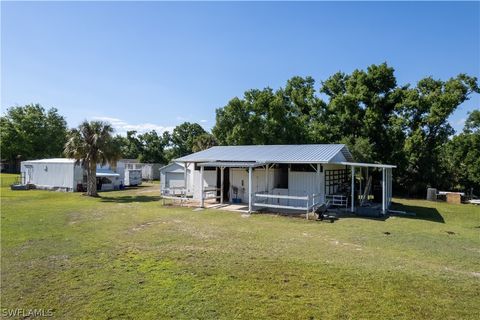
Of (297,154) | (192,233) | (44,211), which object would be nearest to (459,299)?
(192,233)

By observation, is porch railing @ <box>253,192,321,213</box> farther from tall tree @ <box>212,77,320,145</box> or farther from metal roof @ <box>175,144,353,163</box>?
tall tree @ <box>212,77,320,145</box>

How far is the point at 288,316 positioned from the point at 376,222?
10.3 meters

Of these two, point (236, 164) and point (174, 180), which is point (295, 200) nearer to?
point (236, 164)

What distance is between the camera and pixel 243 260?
7547 mm

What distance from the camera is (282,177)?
59.7 feet

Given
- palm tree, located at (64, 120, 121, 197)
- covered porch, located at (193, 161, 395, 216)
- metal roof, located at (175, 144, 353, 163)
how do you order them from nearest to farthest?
covered porch, located at (193, 161, 395, 216), metal roof, located at (175, 144, 353, 163), palm tree, located at (64, 120, 121, 197)

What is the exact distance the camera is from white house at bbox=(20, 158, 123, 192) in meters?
27.1

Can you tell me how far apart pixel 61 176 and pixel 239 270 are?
26543 millimetres

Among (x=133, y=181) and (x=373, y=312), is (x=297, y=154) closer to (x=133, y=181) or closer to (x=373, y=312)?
(x=373, y=312)

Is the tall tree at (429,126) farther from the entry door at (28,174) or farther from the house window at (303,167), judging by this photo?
the entry door at (28,174)

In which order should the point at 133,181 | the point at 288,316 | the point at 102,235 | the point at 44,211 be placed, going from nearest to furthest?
the point at 288,316
the point at 102,235
the point at 44,211
the point at 133,181

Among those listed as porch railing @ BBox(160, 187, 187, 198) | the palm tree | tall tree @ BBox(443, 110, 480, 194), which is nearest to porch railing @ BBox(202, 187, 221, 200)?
porch railing @ BBox(160, 187, 187, 198)

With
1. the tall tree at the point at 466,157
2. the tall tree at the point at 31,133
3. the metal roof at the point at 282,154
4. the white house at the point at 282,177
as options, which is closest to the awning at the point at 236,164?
the white house at the point at 282,177

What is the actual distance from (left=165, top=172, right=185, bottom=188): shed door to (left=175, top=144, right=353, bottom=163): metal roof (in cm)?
413
